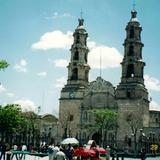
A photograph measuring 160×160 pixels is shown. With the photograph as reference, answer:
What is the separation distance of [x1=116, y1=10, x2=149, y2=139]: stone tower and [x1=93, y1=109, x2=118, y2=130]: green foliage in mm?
1404

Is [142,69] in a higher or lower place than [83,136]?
higher

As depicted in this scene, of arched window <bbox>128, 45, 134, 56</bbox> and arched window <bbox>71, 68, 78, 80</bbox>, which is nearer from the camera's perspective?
arched window <bbox>128, 45, 134, 56</bbox>

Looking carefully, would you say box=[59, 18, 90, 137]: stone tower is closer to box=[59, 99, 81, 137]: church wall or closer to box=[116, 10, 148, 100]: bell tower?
box=[59, 99, 81, 137]: church wall

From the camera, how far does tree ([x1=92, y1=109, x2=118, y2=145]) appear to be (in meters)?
71.3

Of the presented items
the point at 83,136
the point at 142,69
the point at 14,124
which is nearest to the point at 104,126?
the point at 83,136

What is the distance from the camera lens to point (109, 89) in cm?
7619

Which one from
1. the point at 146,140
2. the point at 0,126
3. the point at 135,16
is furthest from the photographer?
the point at 135,16

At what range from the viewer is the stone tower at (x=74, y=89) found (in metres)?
77.6

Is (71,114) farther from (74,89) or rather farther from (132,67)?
(132,67)

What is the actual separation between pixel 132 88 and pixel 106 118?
6.67 metres

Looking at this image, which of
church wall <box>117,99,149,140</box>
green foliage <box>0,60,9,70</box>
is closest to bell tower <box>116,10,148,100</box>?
church wall <box>117,99,149,140</box>

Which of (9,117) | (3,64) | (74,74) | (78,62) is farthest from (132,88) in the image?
(3,64)

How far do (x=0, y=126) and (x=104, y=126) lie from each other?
21363 millimetres

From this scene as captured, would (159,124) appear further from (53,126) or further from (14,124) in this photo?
(14,124)
